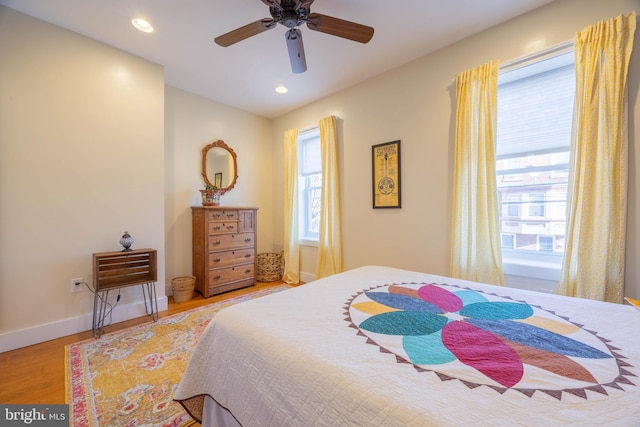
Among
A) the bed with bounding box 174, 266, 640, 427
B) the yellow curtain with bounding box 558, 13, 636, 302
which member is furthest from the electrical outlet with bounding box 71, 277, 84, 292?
the yellow curtain with bounding box 558, 13, 636, 302

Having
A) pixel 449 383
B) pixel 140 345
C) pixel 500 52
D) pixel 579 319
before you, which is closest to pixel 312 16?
pixel 500 52

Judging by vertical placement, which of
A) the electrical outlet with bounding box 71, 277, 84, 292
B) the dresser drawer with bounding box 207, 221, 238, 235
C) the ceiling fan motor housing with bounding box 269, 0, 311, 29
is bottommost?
the electrical outlet with bounding box 71, 277, 84, 292

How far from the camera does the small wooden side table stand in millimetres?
2285

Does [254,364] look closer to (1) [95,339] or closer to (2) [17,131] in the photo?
(1) [95,339]

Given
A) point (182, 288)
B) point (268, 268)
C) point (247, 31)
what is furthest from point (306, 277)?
point (247, 31)

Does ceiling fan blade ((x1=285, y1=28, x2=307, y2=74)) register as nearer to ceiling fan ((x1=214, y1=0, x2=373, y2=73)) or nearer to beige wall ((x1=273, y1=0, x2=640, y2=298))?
ceiling fan ((x1=214, y1=0, x2=373, y2=73))

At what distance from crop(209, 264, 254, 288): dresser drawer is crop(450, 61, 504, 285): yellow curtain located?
2.62m

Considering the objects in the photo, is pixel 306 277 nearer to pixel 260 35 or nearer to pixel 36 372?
pixel 36 372

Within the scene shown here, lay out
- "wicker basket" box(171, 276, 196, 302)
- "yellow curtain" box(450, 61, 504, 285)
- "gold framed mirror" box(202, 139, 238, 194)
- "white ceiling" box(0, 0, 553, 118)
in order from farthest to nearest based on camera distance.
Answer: "gold framed mirror" box(202, 139, 238, 194) → "wicker basket" box(171, 276, 196, 302) → "yellow curtain" box(450, 61, 504, 285) → "white ceiling" box(0, 0, 553, 118)

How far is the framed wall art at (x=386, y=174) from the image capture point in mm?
2840

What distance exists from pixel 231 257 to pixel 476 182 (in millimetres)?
3005

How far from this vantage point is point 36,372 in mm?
1733

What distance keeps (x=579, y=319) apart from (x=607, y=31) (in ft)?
6.33

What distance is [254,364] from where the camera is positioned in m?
0.91
